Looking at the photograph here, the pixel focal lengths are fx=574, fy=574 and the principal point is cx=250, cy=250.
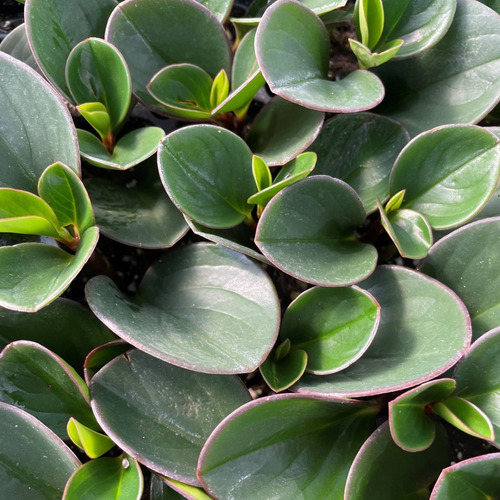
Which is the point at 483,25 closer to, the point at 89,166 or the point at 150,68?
the point at 150,68

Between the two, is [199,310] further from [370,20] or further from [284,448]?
[370,20]

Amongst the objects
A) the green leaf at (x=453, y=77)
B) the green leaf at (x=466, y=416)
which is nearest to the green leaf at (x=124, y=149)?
the green leaf at (x=453, y=77)

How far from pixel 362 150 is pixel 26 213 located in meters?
0.41

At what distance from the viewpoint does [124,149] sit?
2.38 feet

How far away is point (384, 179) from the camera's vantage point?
2.39ft

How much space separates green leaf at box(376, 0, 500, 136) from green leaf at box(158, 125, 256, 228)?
25 cm

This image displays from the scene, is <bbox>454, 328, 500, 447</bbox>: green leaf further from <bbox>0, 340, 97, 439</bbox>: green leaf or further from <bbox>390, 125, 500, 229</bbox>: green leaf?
<bbox>0, 340, 97, 439</bbox>: green leaf

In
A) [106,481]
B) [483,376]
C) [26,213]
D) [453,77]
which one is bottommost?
[106,481]

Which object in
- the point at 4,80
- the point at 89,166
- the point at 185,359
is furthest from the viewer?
the point at 89,166

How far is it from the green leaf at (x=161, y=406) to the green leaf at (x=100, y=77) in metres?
0.32

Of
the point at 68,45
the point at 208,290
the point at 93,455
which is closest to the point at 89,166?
the point at 68,45

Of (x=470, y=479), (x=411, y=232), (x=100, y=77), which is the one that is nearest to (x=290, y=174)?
(x=411, y=232)

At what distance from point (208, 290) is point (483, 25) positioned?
0.49 metres

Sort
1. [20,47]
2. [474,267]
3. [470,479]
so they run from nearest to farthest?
[470,479], [474,267], [20,47]
